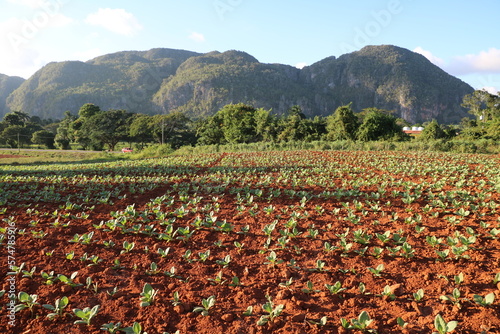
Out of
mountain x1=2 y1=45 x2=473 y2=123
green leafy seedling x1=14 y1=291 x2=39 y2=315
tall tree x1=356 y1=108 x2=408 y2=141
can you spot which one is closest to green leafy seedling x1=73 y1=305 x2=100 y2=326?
green leafy seedling x1=14 y1=291 x2=39 y2=315

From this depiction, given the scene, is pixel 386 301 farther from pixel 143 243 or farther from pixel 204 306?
pixel 143 243

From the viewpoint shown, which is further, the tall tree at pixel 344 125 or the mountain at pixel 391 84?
the mountain at pixel 391 84

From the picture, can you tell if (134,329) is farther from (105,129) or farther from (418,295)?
(105,129)

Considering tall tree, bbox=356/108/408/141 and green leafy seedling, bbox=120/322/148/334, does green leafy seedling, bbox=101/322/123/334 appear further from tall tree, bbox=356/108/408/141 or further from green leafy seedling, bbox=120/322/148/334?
tall tree, bbox=356/108/408/141

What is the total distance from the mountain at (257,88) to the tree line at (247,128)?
244ft

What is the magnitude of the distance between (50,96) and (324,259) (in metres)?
202

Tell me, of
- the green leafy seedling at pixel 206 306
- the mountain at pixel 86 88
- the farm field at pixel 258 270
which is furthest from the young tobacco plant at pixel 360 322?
the mountain at pixel 86 88

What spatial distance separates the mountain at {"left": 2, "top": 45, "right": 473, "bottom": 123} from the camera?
5797 inches

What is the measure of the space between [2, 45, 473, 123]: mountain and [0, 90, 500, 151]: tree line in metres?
74.4

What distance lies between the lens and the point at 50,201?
7414mm

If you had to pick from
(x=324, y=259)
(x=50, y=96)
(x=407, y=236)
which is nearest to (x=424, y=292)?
(x=324, y=259)

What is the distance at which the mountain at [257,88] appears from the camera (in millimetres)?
147250

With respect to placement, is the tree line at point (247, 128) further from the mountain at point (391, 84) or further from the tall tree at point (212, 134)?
the mountain at point (391, 84)

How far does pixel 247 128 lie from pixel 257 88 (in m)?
118
